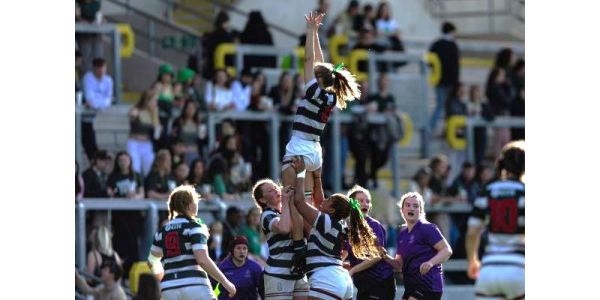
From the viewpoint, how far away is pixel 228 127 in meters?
22.0

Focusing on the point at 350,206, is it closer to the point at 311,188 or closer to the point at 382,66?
the point at 311,188

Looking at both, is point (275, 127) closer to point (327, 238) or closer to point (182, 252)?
point (327, 238)

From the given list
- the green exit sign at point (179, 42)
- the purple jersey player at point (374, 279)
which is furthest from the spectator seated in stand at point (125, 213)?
the green exit sign at point (179, 42)

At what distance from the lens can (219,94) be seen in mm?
22297

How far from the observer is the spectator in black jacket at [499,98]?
25.5 meters

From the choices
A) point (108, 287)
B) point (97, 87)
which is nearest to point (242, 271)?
point (108, 287)

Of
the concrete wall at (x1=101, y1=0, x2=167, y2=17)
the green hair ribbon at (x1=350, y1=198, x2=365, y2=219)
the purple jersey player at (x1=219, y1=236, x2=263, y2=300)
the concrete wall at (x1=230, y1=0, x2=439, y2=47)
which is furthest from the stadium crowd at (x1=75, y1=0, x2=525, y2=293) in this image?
the green hair ribbon at (x1=350, y1=198, x2=365, y2=219)

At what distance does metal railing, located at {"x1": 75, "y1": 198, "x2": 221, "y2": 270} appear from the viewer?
769 inches

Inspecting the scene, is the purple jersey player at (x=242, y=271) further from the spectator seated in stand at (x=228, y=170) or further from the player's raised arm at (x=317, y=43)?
the spectator seated in stand at (x=228, y=170)

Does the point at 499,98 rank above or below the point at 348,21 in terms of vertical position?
below

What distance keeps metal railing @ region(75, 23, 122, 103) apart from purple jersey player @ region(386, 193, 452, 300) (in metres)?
8.18

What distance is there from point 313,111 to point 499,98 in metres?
12.1

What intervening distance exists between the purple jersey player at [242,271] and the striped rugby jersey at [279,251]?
1.89m
